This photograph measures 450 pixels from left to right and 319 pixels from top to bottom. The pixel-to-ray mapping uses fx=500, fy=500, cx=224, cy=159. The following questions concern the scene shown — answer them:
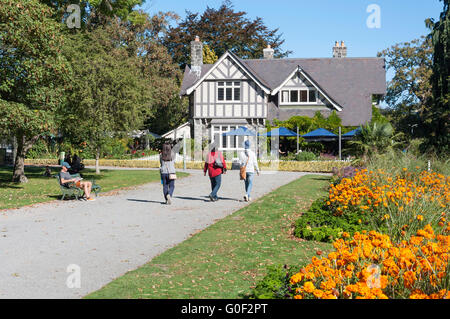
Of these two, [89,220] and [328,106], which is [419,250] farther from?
[328,106]

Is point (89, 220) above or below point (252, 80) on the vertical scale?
below

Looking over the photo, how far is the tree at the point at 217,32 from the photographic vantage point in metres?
52.4

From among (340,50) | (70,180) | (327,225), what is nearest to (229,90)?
(340,50)

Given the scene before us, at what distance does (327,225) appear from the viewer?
9281 mm

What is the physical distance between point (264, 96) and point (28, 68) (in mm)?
24192

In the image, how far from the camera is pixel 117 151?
38844mm

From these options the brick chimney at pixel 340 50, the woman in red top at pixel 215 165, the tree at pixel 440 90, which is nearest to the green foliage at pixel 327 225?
the woman in red top at pixel 215 165

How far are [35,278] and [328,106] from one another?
115 ft

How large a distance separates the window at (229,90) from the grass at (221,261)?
2825 cm

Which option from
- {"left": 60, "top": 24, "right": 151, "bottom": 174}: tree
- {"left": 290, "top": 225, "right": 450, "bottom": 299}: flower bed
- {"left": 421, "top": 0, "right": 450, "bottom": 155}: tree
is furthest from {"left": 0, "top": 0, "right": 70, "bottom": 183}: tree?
{"left": 421, "top": 0, "right": 450, "bottom": 155}: tree

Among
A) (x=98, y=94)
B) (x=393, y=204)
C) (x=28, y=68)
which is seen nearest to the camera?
(x=393, y=204)

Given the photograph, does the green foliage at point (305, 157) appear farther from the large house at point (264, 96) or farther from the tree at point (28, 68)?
the tree at point (28, 68)

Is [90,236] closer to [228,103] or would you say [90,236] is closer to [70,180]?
[70,180]
